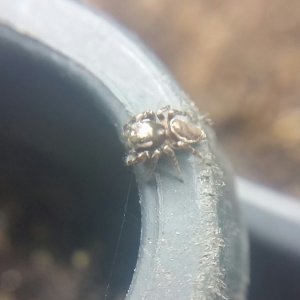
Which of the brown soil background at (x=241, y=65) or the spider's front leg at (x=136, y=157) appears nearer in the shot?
the spider's front leg at (x=136, y=157)

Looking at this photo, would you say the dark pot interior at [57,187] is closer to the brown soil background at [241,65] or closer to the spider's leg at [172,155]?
the spider's leg at [172,155]

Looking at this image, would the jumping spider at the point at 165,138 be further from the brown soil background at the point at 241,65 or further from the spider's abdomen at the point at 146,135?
the brown soil background at the point at 241,65

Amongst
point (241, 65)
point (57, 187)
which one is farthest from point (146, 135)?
point (241, 65)

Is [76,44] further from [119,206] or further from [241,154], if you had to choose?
[241,154]

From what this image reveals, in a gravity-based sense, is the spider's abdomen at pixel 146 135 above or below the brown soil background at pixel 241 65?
below

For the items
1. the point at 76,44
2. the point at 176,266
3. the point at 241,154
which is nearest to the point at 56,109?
the point at 76,44

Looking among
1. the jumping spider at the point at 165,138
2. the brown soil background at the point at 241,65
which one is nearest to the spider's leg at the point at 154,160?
the jumping spider at the point at 165,138
